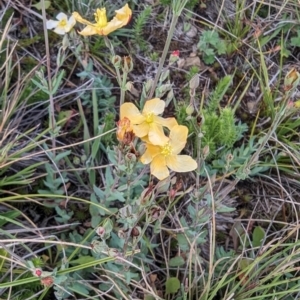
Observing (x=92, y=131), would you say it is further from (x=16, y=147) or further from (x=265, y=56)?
(x=265, y=56)

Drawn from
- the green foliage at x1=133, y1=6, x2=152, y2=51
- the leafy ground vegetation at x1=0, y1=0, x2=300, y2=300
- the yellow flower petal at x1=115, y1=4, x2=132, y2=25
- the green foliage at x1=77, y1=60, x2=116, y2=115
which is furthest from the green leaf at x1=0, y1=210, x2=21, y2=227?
the green foliage at x1=133, y1=6, x2=152, y2=51

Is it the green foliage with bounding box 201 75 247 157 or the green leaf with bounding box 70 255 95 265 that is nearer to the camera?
the green leaf with bounding box 70 255 95 265

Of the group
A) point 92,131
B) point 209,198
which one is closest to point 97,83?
point 92,131

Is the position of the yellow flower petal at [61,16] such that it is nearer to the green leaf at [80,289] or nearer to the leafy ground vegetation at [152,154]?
the leafy ground vegetation at [152,154]

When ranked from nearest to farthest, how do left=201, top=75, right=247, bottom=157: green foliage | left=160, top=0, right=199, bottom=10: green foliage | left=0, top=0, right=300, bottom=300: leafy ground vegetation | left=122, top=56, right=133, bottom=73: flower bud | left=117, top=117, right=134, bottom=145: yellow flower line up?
left=117, top=117, right=134, bottom=145: yellow flower < left=122, top=56, right=133, bottom=73: flower bud < left=0, top=0, right=300, bottom=300: leafy ground vegetation < left=201, top=75, right=247, bottom=157: green foliage < left=160, top=0, right=199, bottom=10: green foliage

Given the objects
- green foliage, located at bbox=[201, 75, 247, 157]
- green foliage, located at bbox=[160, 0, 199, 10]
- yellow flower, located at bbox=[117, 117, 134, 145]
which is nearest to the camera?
yellow flower, located at bbox=[117, 117, 134, 145]

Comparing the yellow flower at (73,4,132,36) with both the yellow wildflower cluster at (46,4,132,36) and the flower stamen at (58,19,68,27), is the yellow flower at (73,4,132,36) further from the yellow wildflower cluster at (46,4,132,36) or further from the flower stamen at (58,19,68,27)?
the flower stamen at (58,19,68,27)

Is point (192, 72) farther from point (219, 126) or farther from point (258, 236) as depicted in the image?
point (258, 236)

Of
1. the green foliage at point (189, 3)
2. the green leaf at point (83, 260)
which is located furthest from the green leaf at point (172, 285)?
the green foliage at point (189, 3)
